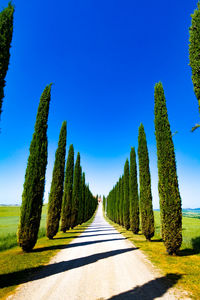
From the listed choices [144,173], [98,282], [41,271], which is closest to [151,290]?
[98,282]

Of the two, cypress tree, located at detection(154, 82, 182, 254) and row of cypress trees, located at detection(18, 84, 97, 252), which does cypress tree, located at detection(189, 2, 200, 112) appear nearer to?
cypress tree, located at detection(154, 82, 182, 254)

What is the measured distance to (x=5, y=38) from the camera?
641 centimetres

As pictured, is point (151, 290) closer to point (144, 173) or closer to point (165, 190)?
point (165, 190)

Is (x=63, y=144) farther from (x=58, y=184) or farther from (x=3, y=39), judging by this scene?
(x=3, y=39)

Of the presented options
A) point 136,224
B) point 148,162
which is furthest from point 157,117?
point 136,224

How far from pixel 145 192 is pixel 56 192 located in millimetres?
8542

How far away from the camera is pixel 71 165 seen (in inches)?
896

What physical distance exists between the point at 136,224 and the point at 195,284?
13120mm

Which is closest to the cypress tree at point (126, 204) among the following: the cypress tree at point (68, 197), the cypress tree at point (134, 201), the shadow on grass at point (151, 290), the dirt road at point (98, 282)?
the cypress tree at point (134, 201)

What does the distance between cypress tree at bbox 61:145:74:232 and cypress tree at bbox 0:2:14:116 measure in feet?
55.2

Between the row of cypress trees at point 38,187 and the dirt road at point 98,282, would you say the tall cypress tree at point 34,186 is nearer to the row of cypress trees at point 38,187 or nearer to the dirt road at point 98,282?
the row of cypress trees at point 38,187

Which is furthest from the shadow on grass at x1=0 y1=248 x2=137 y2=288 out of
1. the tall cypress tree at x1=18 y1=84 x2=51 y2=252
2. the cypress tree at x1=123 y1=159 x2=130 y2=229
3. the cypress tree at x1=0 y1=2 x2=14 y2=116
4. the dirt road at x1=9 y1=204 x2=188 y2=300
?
the cypress tree at x1=123 y1=159 x2=130 y2=229

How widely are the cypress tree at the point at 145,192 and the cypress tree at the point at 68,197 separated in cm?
998

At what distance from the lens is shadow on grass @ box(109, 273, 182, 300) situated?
4177 mm
